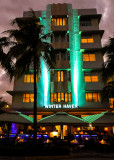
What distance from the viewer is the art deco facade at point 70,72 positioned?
2642 cm

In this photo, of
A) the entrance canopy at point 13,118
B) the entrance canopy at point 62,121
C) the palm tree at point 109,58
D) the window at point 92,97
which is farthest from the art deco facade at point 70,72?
the entrance canopy at point 62,121

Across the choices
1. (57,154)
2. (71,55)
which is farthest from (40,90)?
(57,154)

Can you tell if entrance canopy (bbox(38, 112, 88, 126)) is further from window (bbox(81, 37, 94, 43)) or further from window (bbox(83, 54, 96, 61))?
A: window (bbox(81, 37, 94, 43))

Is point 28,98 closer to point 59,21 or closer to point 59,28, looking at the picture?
point 59,28

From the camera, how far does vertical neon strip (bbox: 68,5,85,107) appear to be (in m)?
27.0

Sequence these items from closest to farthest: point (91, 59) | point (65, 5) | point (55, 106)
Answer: point (55, 106) → point (91, 59) → point (65, 5)

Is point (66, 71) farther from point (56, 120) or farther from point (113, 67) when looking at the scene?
point (56, 120)

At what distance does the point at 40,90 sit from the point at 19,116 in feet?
39.7

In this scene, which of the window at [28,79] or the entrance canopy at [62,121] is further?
the window at [28,79]

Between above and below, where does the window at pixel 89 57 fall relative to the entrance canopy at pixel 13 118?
above

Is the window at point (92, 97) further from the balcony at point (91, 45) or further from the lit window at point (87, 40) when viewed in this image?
the lit window at point (87, 40)

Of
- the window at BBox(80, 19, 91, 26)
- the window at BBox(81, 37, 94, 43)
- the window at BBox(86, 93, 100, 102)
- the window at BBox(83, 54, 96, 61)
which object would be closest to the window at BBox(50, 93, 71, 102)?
the window at BBox(86, 93, 100, 102)

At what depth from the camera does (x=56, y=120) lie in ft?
46.5

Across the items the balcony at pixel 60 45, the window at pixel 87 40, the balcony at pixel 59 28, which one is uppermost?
the balcony at pixel 59 28
